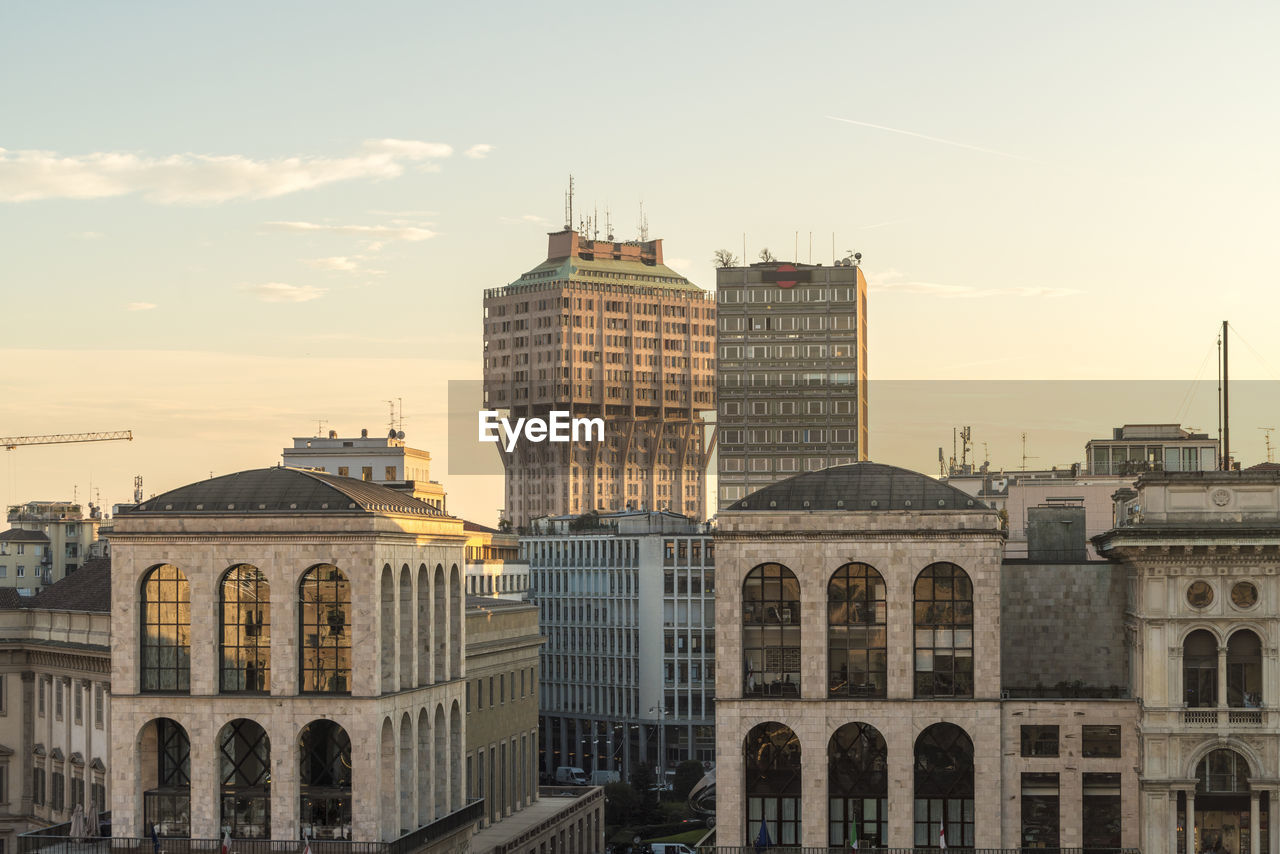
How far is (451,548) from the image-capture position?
5369 inches

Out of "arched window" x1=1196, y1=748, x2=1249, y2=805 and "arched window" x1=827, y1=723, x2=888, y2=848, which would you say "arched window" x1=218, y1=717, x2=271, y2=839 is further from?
"arched window" x1=1196, y1=748, x2=1249, y2=805

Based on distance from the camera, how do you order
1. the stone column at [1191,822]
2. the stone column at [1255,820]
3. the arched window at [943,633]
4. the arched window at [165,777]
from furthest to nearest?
the arched window at [165,777], the arched window at [943,633], the stone column at [1191,822], the stone column at [1255,820]

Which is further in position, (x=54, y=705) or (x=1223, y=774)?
(x=54, y=705)

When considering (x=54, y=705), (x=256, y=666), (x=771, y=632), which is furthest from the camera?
(x=54, y=705)

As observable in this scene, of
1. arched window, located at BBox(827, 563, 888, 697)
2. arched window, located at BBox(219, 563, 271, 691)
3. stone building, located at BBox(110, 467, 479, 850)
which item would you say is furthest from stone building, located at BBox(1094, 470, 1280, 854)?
arched window, located at BBox(219, 563, 271, 691)

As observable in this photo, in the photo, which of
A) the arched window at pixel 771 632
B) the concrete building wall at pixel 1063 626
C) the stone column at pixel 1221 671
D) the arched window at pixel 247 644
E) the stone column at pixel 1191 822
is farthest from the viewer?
the concrete building wall at pixel 1063 626

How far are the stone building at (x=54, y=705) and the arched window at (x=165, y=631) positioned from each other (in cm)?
1769

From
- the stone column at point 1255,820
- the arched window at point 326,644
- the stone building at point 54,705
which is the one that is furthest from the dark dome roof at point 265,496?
the stone column at point 1255,820

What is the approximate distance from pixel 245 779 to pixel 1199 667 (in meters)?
54.7

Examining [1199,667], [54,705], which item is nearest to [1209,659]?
[1199,667]

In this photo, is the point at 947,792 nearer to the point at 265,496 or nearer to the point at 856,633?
the point at 856,633

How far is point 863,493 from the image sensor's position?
117250 mm

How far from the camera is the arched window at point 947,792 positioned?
113688mm

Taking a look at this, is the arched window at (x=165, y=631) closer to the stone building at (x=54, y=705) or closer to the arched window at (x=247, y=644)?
the arched window at (x=247, y=644)
